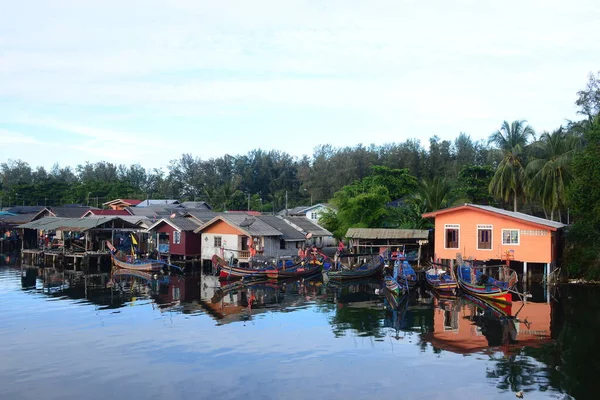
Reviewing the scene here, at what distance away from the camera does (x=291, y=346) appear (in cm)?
1777

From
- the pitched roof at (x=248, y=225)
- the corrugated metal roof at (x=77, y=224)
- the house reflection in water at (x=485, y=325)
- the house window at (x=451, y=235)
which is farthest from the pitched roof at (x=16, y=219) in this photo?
the house reflection in water at (x=485, y=325)

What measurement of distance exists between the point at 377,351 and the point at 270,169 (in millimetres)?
73084

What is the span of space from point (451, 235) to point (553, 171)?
9.93 metres

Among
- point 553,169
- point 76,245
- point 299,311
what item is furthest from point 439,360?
point 76,245

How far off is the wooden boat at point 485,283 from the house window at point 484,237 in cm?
231

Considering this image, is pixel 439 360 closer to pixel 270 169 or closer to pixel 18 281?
pixel 18 281

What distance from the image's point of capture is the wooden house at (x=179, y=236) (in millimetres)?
39438

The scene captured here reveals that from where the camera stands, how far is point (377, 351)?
17156mm

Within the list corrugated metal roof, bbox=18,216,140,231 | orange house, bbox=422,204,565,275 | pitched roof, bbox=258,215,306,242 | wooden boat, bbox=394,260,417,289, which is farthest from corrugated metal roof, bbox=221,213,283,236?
orange house, bbox=422,204,565,275

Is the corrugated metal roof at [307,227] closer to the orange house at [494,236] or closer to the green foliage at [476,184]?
the orange house at [494,236]

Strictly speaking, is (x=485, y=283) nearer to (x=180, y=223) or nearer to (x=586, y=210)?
(x=586, y=210)

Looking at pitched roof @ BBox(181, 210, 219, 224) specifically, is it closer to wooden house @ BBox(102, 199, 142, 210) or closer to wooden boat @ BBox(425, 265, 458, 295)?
wooden boat @ BBox(425, 265, 458, 295)

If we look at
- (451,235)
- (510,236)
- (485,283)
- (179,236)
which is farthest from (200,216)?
(485,283)

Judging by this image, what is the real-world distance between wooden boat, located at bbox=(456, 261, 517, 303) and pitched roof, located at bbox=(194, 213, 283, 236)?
539 inches
